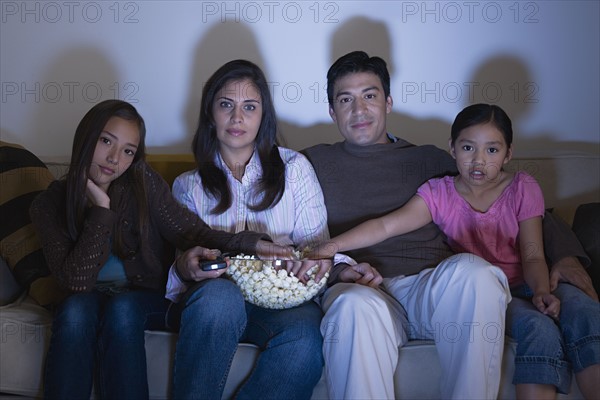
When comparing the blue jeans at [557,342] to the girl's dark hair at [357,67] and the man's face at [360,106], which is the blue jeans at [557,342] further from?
the girl's dark hair at [357,67]

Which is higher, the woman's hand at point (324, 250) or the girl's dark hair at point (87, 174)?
the girl's dark hair at point (87, 174)

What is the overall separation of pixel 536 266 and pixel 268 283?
752mm

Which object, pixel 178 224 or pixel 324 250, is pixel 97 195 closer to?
pixel 178 224

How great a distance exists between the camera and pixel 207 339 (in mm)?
1661

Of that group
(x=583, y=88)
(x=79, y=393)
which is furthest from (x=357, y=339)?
(x=583, y=88)

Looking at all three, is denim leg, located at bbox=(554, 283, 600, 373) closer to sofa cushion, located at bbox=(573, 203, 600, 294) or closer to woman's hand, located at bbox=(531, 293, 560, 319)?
woman's hand, located at bbox=(531, 293, 560, 319)

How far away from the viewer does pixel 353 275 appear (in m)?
1.95

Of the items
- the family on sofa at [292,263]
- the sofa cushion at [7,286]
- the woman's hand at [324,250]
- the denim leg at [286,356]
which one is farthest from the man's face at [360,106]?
the sofa cushion at [7,286]

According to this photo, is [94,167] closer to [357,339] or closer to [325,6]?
[357,339]

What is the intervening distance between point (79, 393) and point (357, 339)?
67 cm

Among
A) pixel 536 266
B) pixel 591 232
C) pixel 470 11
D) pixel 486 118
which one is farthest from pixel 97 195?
pixel 470 11

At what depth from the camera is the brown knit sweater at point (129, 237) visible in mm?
1790

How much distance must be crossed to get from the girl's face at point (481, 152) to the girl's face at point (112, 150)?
925mm

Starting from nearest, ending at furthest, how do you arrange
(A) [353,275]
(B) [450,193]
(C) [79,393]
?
(C) [79,393] < (A) [353,275] < (B) [450,193]
